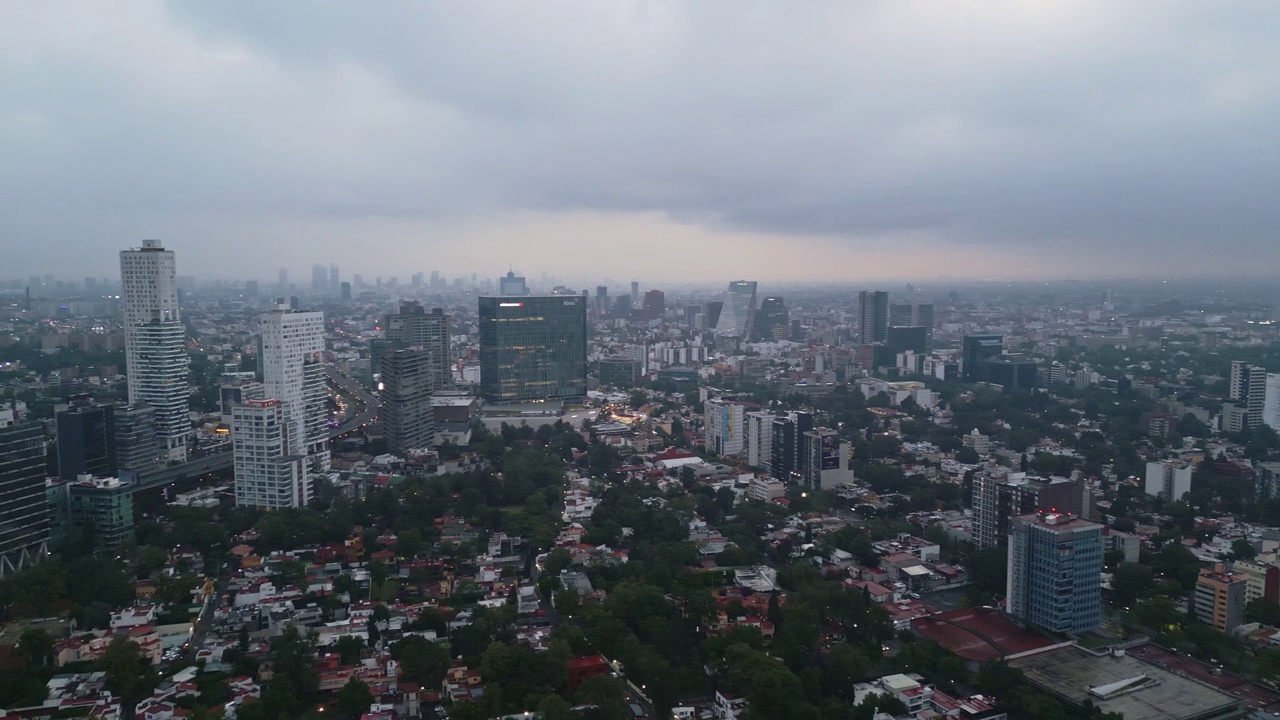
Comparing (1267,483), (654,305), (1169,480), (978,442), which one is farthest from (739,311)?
(1267,483)

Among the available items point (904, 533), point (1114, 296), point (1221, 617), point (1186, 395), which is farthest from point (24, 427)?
point (1114, 296)

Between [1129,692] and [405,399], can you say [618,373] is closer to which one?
[405,399]

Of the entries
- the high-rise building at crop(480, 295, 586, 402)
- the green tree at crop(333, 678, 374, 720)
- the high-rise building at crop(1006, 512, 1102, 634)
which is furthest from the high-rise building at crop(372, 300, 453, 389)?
the high-rise building at crop(1006, 512, 1102, 634)

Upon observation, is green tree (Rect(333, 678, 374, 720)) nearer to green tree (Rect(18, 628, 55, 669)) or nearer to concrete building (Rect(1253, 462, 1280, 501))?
green tree (Rect(18, 628, 55, 669))

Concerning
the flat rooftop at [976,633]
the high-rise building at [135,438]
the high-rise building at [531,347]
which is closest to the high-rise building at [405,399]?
the high-rise building at [135,438]

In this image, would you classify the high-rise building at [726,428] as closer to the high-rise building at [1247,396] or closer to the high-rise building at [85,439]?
the high-rise building at [1247,396]

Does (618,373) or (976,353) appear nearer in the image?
(976,353)
